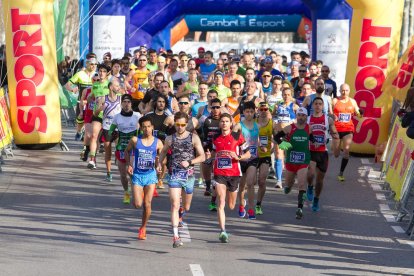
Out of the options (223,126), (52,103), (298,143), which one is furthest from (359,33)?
(223,126)

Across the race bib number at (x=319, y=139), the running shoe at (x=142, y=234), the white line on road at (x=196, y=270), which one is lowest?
the running shoe at (x=142, y=234)

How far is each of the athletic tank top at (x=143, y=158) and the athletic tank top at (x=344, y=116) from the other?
667 centimetres

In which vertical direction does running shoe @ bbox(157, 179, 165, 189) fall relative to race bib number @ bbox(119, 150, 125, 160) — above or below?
below

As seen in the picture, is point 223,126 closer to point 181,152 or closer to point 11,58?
point 181,152

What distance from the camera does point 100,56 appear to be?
1137 inches

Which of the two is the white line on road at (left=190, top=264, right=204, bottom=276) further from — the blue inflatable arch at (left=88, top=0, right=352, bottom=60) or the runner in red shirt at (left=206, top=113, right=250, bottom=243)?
the blue inflatable arch at (left=88, top=0, right=352, bottom=60)

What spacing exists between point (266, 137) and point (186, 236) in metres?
2.77

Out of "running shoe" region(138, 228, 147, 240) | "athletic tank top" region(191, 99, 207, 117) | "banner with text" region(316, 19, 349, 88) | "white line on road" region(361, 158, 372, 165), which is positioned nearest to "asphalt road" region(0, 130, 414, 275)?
"running shoe" region(138, 228, 147, 240)

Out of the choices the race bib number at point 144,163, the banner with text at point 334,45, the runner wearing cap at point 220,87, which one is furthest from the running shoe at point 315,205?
the banner with text at point 334,45

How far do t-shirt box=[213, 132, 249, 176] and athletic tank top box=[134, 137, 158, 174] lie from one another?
2.65ft

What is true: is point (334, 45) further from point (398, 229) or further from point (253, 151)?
point (398, 229)

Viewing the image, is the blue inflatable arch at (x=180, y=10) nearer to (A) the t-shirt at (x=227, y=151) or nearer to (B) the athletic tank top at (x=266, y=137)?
(B) the athletic tank top at (x=266, y=137)

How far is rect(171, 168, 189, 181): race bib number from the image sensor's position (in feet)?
43.7

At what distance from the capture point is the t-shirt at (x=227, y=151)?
1390cm
